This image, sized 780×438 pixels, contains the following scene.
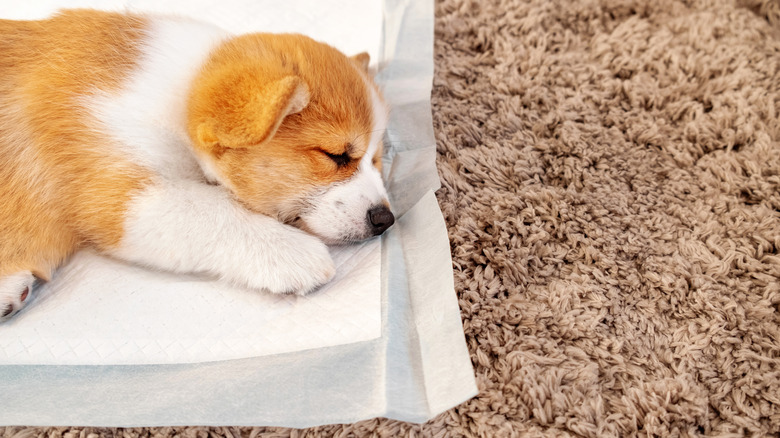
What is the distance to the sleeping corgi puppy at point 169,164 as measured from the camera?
5.37 ft

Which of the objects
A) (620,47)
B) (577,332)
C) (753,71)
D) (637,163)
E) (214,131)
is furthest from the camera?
(620,47)

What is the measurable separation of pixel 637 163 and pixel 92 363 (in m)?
1.86

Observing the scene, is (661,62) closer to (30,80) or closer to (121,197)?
(121,197)

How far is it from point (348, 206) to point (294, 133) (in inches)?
10.5

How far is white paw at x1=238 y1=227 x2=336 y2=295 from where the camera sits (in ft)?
5.41

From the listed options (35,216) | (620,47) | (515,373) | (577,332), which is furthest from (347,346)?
(620,47)

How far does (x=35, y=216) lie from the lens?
5.43 feet

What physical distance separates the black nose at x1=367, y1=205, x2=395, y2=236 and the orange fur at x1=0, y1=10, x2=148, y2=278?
646 millimetres

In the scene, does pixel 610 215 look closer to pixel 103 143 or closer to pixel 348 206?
pixel 348 206

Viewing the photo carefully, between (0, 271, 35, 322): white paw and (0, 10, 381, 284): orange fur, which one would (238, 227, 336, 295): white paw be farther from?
(0, 271, 35, 322): white paw

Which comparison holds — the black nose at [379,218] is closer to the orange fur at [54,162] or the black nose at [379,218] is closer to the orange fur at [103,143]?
the orange fur at [103,143]

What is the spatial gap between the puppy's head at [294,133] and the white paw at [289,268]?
0.35 feet

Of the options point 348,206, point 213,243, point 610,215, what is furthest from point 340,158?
point 610,215

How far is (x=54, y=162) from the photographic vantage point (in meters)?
1.66
